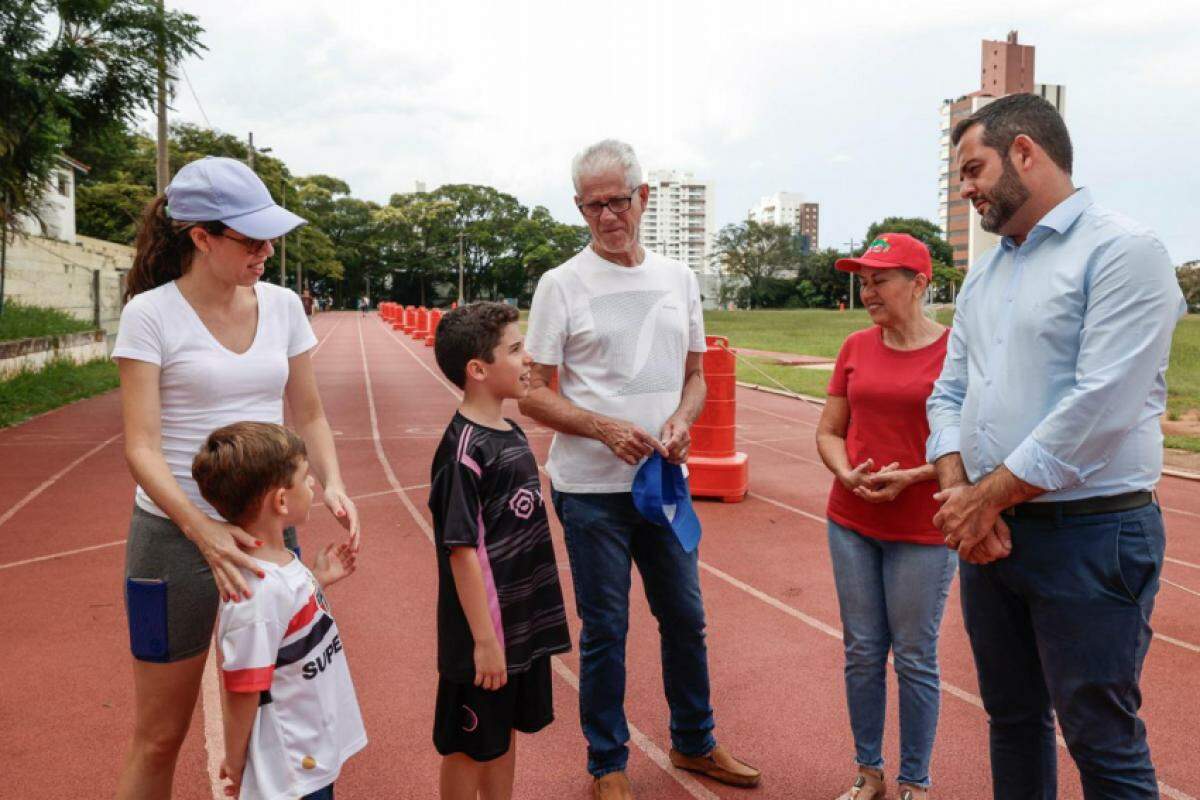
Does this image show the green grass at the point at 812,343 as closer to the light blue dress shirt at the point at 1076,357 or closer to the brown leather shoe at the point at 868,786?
the brown leather shoe at the point at 868,786

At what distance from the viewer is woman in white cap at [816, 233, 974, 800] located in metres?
3.13

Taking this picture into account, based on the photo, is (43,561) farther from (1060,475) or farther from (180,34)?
(180,34)

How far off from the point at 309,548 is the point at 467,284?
7985 cm

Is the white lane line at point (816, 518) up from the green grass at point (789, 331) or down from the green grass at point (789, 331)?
down

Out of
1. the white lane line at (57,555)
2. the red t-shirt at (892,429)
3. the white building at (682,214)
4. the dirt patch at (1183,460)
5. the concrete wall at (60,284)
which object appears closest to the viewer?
the red t-shirt at (892,429)

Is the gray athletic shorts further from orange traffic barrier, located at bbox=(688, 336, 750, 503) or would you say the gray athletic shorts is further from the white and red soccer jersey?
orange traffic barrier, located at bbox=(688, 336, 750, 503)

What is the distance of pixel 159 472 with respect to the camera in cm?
227

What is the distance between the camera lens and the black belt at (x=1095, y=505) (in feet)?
7.45

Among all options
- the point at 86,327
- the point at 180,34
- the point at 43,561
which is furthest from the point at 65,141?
the point at 43,561

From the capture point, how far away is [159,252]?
8.09ft

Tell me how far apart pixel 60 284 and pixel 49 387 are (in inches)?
478

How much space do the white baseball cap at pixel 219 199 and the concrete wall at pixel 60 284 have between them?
22.6 metres

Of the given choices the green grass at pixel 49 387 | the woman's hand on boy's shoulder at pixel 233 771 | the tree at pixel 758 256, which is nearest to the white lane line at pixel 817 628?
the woman's hand on boy's shoulder at pixel 233 771

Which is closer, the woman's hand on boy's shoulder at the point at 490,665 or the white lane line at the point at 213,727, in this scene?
the woman's hand on boy's shoulder at the point at 490,665
